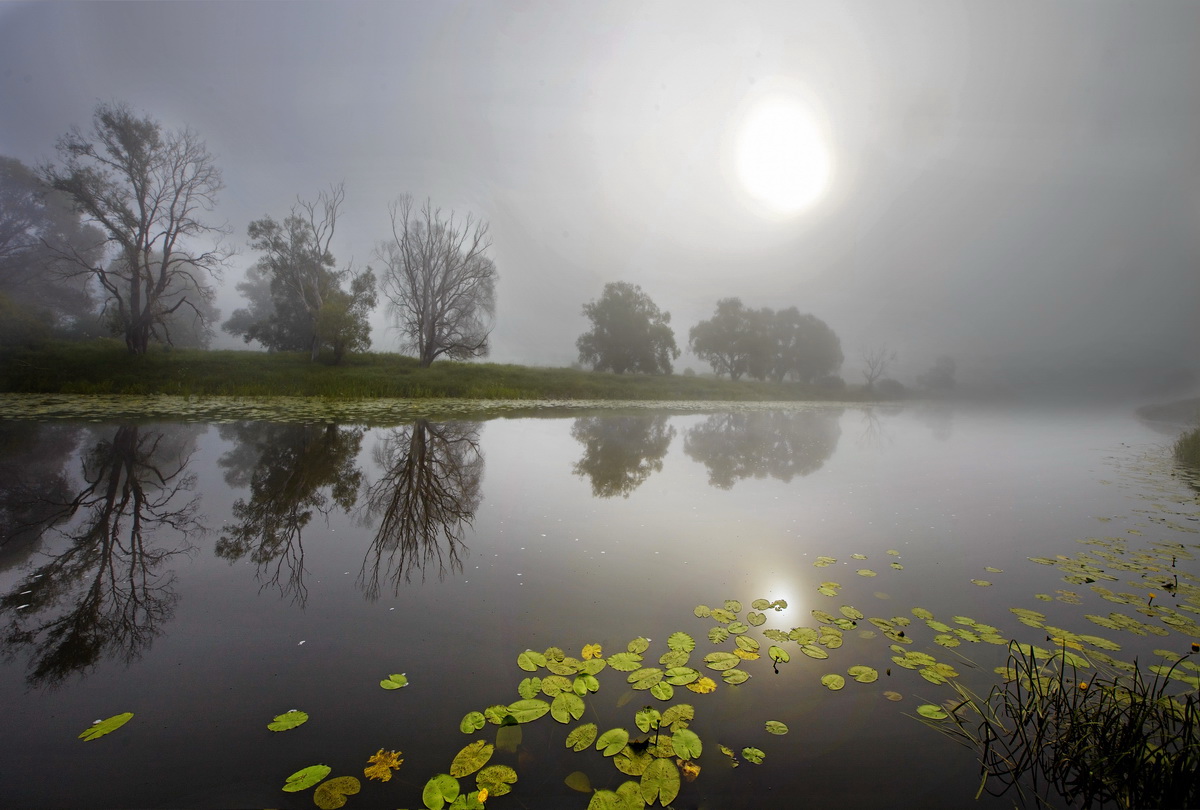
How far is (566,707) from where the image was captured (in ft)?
8.17

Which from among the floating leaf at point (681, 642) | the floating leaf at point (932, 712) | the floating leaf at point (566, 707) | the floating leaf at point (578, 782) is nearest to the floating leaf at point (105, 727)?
the floating leaf at point (566, 707)

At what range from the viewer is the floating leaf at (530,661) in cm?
281

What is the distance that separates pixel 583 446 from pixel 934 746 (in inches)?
349

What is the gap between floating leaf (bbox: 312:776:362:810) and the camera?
1875 mm

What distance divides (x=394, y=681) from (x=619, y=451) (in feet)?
26.3

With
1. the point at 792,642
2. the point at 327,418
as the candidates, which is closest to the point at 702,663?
the point at 792,642

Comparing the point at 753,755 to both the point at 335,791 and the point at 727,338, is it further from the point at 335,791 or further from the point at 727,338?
the point at 727,338

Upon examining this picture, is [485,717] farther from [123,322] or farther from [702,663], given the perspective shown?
[123,322]

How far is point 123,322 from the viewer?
77.7 ft

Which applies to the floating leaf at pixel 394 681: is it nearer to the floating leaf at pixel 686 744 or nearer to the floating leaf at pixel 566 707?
the floating leaf at pixel 566 707

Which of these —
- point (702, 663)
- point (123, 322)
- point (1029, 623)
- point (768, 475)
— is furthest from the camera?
point (123, 322)

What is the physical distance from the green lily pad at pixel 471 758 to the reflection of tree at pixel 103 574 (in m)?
2.35

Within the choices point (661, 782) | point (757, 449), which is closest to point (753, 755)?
point (661, 782)

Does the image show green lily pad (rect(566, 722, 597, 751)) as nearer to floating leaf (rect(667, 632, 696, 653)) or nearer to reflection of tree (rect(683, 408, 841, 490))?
floating leaf (rect(667, 632, 696, 653))
